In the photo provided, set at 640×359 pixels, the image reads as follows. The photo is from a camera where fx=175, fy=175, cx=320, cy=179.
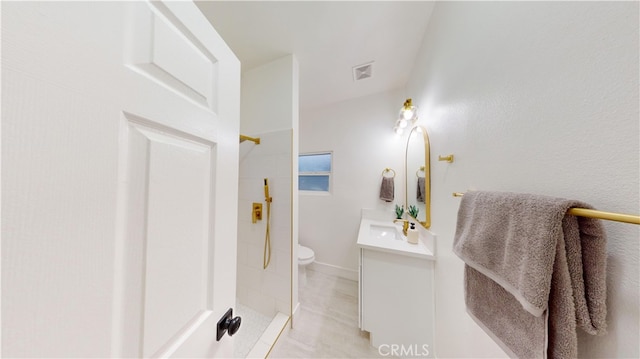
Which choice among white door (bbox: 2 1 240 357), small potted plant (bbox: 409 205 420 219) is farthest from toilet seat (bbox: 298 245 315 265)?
white door (bbox: 2 1 240 357)

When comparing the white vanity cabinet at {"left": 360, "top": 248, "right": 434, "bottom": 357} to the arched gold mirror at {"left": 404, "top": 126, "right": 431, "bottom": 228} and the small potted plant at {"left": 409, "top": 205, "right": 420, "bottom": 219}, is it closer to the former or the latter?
the arched gold mirror at {"left": 404, "top": 126, "right": 431, "bottom": 228}

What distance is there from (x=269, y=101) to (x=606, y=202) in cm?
180

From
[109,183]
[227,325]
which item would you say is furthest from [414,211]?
[109,183]

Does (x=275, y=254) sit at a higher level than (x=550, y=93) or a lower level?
lower

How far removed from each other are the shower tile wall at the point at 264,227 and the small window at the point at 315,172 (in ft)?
3.11

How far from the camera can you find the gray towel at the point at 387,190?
202 cm

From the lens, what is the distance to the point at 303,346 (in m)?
1.32

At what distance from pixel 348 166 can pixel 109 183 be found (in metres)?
A: 2.07

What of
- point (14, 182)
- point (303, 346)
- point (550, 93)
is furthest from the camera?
point (303, 346)

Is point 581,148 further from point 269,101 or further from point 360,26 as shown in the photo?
point 269,101

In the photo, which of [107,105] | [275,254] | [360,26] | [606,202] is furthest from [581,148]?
[275,254]

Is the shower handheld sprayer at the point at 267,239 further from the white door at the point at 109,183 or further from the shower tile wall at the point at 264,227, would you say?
the white door at the point at 109,183

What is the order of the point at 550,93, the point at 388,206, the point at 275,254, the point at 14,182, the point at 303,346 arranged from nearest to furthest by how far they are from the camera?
the point at 14,182, the point at 550,93, the point at 303,346, the point at 275,254, the point at 388,206

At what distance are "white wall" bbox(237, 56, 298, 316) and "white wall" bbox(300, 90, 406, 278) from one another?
32.5 inches
